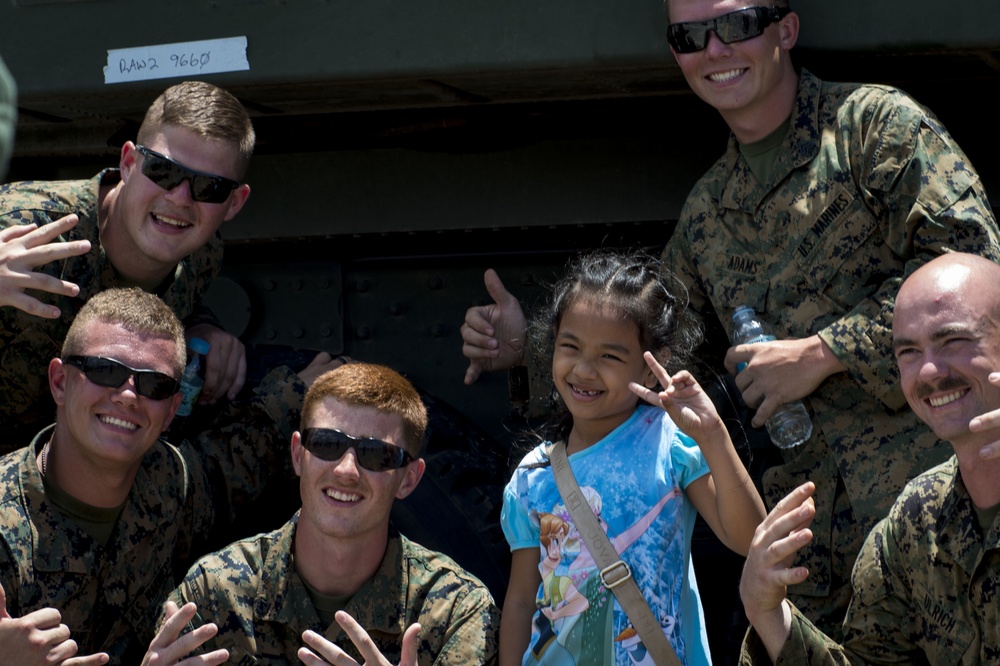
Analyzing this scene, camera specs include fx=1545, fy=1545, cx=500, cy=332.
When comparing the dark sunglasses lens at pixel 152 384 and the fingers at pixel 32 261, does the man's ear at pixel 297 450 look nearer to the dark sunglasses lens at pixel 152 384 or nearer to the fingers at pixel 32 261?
the dark sunglasses lens at pixel 152 384

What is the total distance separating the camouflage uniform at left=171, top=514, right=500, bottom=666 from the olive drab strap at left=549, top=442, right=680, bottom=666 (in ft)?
1.07

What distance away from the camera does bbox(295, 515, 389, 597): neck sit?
3318 mm

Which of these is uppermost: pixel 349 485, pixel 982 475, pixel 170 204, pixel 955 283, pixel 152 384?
pixel 955 283

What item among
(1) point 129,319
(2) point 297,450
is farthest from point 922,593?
(1) point 129,319

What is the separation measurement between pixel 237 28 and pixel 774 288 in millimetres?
1443

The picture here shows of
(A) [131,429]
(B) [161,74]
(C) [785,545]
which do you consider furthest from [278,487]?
(C) [785,545]

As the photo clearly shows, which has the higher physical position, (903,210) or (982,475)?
(903,210)

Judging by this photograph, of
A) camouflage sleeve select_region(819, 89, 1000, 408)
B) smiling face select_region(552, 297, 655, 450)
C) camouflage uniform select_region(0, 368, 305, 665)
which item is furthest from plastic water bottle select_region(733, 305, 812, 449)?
camouflage uniform select_region(0, 368, 305, 665)

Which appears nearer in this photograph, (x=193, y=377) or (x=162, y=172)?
(x=162, y=172)

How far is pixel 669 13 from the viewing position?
3.45 m

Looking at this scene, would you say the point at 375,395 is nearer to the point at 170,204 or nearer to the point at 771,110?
the point at 170,204

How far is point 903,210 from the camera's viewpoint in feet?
10.9

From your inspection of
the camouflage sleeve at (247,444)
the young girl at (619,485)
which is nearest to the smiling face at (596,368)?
the young girl at (619,485)

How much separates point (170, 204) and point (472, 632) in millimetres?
1382
